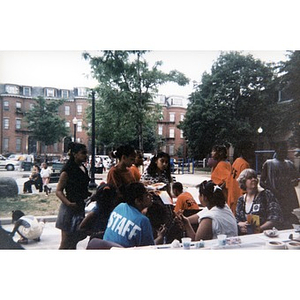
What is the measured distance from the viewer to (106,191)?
12.0 feet

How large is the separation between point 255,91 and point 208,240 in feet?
6.29

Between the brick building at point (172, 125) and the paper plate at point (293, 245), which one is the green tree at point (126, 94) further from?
the paper plate at point (293, 245)

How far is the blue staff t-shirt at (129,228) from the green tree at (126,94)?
0.96m

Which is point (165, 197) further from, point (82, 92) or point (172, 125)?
point (82, 92)

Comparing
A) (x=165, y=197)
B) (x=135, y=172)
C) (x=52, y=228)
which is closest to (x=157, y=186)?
(x=165, y=197)

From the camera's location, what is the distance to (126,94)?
397 cm

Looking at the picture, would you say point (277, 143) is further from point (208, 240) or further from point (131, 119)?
point (131, 119)

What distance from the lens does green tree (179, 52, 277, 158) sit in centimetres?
394

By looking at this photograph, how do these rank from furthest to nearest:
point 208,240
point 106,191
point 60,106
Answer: point 60,106
point 106,191
point 208,240

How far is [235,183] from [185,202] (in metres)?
0.63

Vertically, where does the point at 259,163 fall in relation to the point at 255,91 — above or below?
below

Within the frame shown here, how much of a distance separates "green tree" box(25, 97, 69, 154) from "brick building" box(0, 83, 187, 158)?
0.05m
